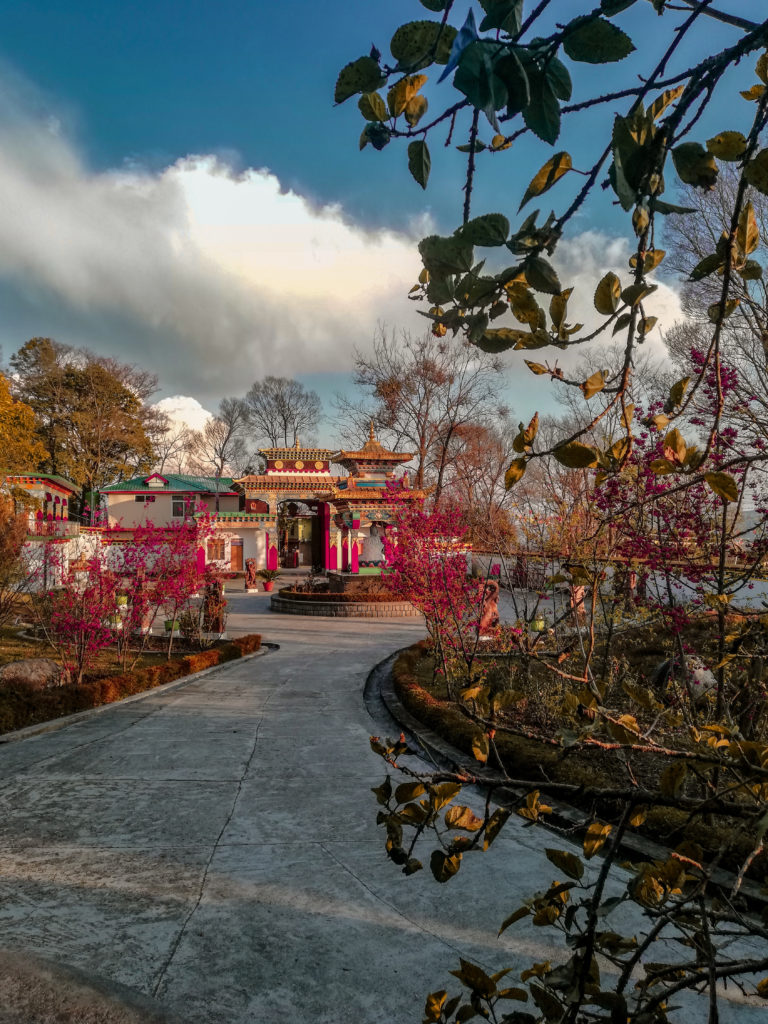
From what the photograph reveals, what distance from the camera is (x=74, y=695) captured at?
282 inches

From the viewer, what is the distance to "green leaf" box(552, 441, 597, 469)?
0.89 m

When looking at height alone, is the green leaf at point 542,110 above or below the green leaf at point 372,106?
below

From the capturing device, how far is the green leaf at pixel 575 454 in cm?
89

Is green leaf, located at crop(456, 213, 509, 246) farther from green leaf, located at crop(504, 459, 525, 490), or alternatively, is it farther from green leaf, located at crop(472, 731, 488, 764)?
green leaf, located at crop(472, 731, 488, 764)

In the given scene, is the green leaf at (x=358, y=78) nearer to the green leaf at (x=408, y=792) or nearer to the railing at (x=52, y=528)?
the green leaf at (x=408, y=792)

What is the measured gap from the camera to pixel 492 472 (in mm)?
26234

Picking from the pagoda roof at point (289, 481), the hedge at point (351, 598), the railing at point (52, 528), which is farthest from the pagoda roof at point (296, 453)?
the hedge at point (351, 598)

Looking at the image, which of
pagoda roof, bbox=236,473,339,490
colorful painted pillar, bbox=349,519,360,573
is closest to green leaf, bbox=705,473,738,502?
colorful painted pillar, bbox=349,519,360,573

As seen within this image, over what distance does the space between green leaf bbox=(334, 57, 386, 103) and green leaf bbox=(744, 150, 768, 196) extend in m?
0.46

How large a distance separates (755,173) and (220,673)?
9.92 metres

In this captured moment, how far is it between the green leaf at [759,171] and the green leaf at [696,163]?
100 millimetres

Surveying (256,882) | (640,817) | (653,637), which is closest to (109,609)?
(256,882)

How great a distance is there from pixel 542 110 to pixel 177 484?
3008cm

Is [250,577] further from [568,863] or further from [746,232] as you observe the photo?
[746,232]
